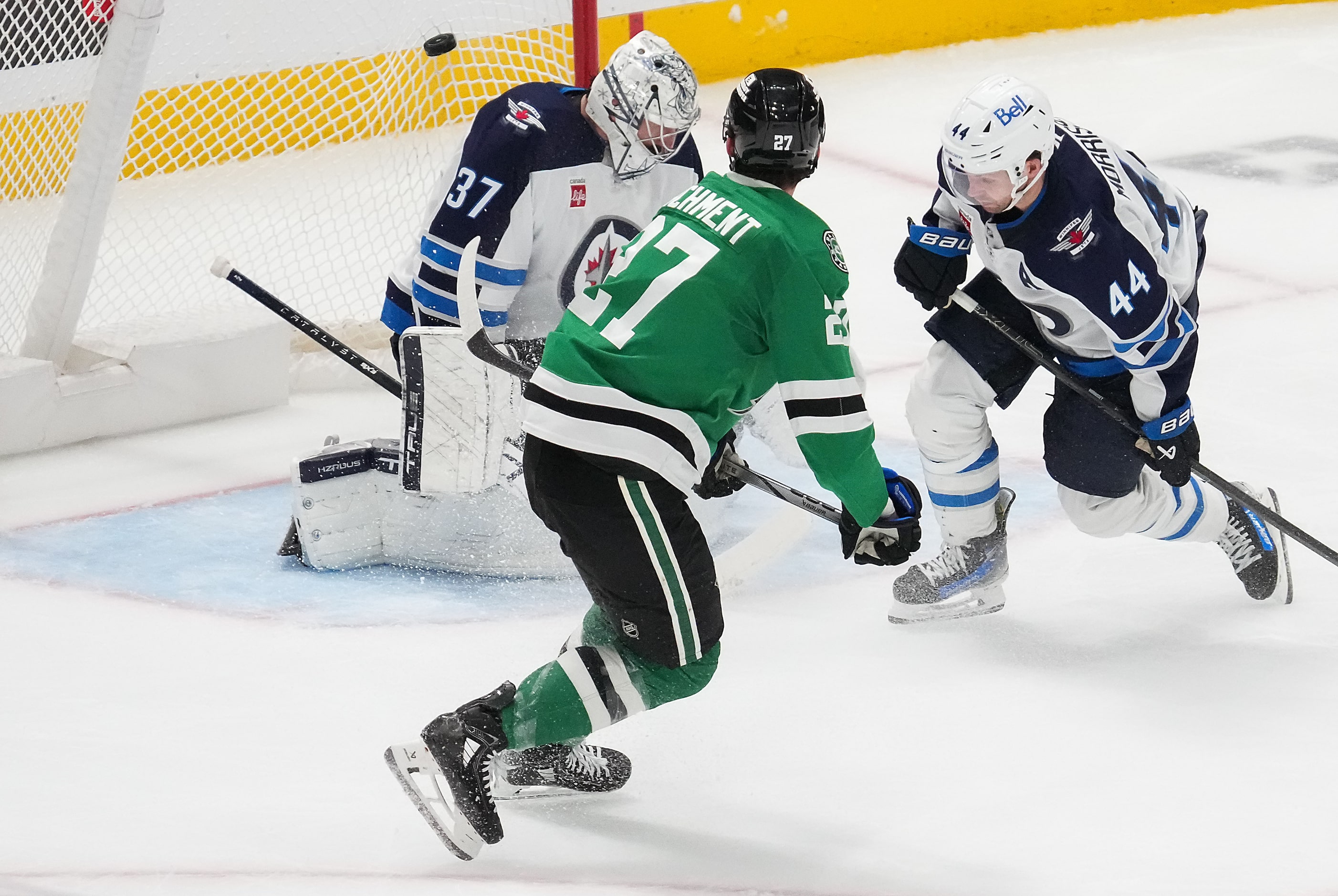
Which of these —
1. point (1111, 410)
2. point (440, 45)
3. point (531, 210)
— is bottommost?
point (1111, 410)

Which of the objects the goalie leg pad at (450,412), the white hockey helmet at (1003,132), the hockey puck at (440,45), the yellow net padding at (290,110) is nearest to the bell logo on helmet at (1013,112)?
the white hockey helmet at (1003,132)

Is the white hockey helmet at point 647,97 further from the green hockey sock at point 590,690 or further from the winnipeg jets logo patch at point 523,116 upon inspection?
the green hockey sock at point 590,690

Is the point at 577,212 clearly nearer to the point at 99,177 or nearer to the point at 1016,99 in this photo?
the point at 1016,99

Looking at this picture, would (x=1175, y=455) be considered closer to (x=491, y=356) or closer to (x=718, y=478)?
(x=718, y=478)

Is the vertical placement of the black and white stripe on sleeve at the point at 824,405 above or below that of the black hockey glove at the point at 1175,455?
above

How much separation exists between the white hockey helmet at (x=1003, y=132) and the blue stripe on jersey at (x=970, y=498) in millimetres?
602

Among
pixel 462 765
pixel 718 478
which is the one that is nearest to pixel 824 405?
pixel 718 478

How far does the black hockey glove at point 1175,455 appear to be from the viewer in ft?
9.18

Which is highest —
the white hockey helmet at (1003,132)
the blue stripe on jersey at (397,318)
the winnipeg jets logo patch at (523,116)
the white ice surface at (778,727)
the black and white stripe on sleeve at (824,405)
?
the winnipeg jets logo patch at (523,116)

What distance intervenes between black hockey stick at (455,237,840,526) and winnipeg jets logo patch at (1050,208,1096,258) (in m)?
0.54

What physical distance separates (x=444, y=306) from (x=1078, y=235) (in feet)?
3.99

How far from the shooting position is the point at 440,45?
12.6 ft

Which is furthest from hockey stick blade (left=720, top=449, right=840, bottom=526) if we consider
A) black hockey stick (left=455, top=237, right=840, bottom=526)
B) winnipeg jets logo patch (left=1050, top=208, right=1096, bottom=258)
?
winnipeg jets logo patch (left=1050, top=208, right=1096, bottom=258)

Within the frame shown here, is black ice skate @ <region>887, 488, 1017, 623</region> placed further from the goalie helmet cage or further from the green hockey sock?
the goalie helmet cage
